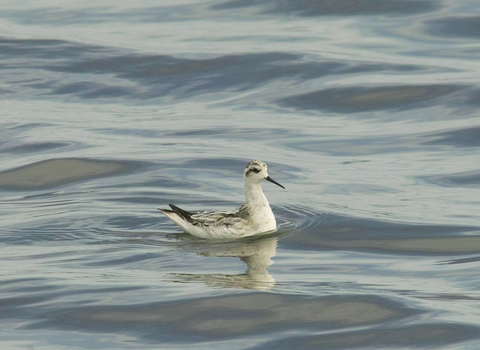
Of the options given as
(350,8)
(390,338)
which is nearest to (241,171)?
(390,338)

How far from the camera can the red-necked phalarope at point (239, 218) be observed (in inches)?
531

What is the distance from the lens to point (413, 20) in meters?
31.2

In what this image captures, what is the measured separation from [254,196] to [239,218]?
1.52 ft

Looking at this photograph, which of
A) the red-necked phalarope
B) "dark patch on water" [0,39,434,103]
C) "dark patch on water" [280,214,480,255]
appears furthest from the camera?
"dark patch on water" [0,39,434,103]

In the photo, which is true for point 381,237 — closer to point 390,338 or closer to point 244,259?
point 244,259

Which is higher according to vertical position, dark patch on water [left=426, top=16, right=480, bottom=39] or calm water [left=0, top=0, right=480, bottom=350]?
dark patch on water [left=426, top=16, right=480, bottom=39]

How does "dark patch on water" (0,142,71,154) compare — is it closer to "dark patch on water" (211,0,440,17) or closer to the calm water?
the calm water

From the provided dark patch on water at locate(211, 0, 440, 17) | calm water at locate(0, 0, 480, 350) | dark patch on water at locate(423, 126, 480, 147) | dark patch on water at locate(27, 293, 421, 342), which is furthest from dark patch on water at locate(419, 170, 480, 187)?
dark patch on water at locate(211, 0, 440, 17)

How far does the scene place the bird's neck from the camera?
14031 mm

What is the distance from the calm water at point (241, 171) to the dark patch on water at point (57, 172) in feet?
0.17

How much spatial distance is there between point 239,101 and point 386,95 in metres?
3.37

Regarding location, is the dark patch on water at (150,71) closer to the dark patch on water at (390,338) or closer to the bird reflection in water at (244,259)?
the bird reflection in water at (244,259)

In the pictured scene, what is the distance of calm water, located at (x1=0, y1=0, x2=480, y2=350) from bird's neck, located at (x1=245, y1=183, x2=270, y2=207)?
53cm

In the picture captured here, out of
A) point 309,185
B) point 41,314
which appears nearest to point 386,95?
point 309,185
